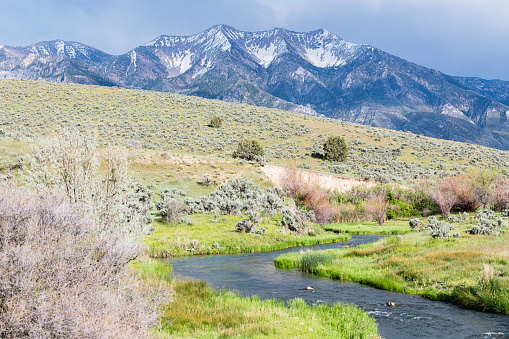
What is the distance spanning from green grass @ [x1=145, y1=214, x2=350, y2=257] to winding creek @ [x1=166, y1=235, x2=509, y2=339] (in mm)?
1875

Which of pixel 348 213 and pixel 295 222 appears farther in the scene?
pixel 348 213

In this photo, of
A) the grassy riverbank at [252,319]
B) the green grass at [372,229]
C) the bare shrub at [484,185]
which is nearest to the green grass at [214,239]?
the green grass at [372,229]

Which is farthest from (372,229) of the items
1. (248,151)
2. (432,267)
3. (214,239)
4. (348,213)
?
(248,151)

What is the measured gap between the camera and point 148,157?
58406 millimetres

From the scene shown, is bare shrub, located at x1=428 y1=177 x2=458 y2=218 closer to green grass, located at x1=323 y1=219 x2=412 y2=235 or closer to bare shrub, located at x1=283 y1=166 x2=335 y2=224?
green grass, located at x1=323 y1=219 x2=412 y2=235

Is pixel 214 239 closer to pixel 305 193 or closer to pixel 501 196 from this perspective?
pixel 305 193

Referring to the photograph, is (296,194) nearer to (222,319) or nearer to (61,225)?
(222,319)

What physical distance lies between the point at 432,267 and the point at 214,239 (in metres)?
17.7

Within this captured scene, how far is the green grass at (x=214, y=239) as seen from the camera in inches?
1149

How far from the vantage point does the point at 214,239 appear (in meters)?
31.4

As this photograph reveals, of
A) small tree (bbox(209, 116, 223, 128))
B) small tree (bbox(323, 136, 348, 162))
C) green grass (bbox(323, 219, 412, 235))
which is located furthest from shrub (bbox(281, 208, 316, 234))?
small tree (bbox(209, 116, 223, 128))

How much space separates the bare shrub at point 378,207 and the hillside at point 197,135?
7976mm

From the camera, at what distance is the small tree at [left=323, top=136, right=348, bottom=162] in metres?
77.9

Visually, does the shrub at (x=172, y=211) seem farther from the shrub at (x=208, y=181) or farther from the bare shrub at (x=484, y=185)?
the bare shrub at (x=484, y=185)
